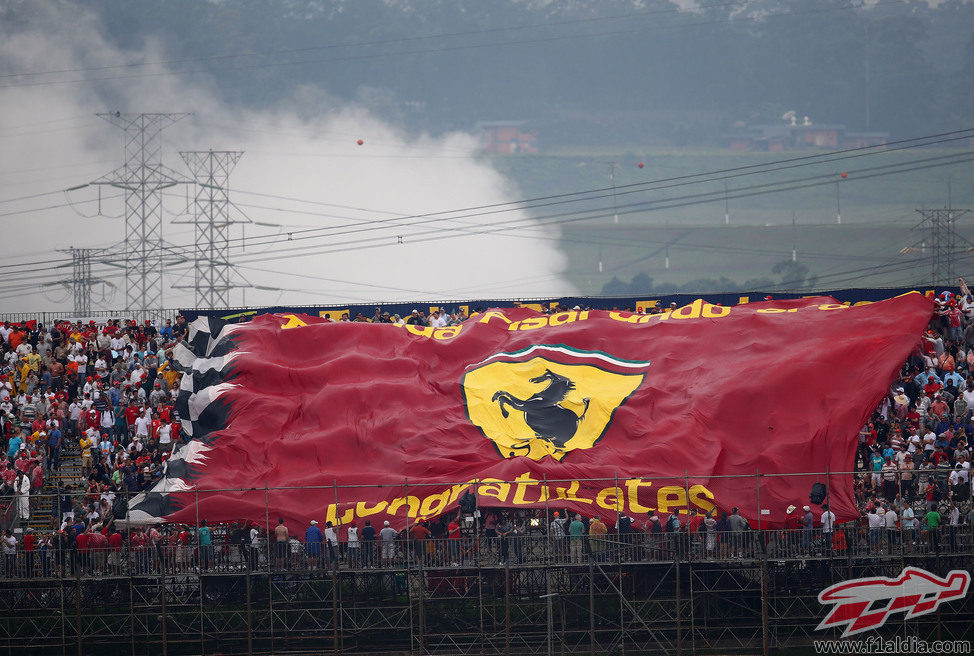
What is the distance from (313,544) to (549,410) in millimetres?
6806

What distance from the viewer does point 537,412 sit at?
3112 cm

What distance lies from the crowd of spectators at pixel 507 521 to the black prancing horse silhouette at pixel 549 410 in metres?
2.30

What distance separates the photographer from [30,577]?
28125 mm

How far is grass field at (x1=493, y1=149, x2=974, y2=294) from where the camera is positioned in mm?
111625

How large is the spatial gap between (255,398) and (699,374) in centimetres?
1092

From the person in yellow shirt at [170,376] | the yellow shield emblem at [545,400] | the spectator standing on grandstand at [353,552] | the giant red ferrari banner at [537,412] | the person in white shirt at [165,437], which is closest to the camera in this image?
the spectator standing on grandstand at [353,552]

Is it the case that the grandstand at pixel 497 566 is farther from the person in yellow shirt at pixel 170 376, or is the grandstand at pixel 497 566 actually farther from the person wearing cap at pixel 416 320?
the person wearing cap at pixel 416 320

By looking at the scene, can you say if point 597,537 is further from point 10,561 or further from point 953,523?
point 10,561

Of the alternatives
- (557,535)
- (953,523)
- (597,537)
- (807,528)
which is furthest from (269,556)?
(953,523)

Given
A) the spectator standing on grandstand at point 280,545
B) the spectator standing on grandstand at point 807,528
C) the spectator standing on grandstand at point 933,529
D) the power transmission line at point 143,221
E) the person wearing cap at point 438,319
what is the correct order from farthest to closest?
the power transmission line at point 143,221 → the person wearing cap at point 438,319 → the spectator standing on grandstand at point 280,545 → the spectator standing on grandstand at point 807,528 → the spectator standing on grandstand at point 933,529

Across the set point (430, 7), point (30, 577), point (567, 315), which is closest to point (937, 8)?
point (430, 7)

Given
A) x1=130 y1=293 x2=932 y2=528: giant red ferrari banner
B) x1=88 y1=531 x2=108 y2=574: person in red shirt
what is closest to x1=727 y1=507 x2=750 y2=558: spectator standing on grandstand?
x1=130 y1=293 x2=932 y2=528: giant red ferrari banner

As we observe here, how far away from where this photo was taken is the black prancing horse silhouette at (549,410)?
30.5 m

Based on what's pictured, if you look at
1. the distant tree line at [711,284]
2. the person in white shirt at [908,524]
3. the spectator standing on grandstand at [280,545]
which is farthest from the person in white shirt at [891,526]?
the distant tree line at [711,284]
